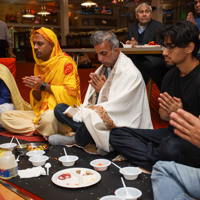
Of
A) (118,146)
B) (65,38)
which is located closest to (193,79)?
(118,146)

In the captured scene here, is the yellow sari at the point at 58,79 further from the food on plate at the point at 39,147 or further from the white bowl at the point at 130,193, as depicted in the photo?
the white bowl at the point at 130,193

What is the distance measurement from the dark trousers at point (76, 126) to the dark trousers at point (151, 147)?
0.28 meters

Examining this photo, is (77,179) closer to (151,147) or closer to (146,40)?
(151,147)

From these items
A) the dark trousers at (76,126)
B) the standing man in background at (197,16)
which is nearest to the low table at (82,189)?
the dark trousers at (76,126)

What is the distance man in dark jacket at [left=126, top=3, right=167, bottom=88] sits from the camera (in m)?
4.01

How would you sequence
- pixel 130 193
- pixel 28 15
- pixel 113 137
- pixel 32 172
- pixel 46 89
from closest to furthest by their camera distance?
pixel 130 193
pixel 32 172
pixel 113 137
pixel 46 89
pixel 28 15

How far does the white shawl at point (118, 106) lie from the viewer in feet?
8.50

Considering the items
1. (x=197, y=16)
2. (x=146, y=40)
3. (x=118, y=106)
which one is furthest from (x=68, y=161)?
(x=146, y=40)

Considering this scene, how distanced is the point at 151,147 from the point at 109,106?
52 centimetres

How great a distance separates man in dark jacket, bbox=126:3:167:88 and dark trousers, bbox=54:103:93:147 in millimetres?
1532

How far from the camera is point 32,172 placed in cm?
229

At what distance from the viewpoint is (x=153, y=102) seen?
16.8ft

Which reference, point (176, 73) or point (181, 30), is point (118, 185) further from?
point (181, 30)

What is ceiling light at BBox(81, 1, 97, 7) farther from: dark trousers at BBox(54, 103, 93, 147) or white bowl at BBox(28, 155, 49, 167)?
white bowl at BBox(28, 155, 49, 167)
